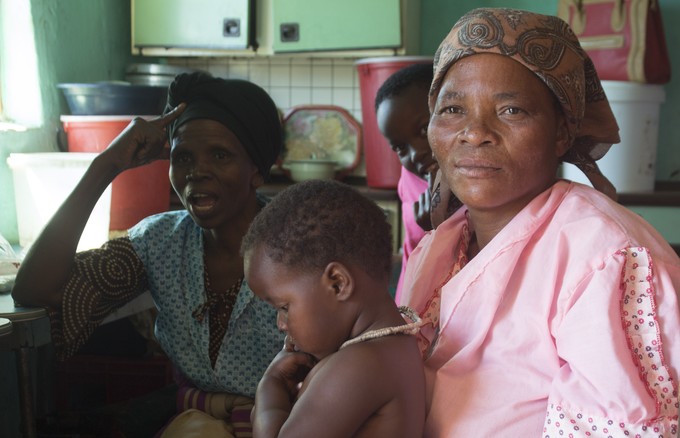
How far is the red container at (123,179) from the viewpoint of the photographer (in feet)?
9.81

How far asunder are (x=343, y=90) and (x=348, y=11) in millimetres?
634

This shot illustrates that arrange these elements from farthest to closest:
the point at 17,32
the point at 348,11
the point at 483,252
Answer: the point at 348,11 → the point at 17,32 → the point at 483,252

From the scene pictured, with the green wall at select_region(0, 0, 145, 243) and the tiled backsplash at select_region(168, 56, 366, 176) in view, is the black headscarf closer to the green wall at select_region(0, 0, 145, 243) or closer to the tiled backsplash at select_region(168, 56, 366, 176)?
the green wall at select_region(0, 0, 145, 243)

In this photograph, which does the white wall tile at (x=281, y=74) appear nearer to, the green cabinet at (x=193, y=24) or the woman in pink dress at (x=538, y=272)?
the green cabinet at (x=193, y=24)

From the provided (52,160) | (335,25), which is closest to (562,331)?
(52,160)

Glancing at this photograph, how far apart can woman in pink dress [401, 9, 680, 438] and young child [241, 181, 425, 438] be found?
0.40 feet

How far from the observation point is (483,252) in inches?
53.3

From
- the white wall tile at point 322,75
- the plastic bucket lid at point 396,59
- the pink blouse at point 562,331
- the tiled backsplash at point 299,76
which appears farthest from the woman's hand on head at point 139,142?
the white wall tile at point 322,75

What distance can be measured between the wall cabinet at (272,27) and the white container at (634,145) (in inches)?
49.6

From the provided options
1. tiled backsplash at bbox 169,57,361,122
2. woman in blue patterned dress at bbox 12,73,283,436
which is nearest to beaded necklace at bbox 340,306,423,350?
woman in blue patterned dress at bbox 12,73,283,436

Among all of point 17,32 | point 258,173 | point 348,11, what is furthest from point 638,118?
point 17,32

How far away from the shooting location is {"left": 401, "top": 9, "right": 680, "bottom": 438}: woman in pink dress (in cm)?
110

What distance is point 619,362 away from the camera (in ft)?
3.53

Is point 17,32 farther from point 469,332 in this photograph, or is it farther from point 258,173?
point 469,332
